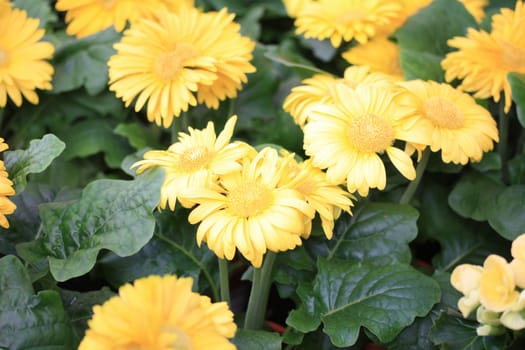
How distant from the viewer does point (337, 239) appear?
115 centimetres

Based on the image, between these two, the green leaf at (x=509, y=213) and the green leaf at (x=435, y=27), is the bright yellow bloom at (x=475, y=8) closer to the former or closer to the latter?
the green leaf at (x=435, y=27)

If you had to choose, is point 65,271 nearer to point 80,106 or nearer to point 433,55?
point 80,106

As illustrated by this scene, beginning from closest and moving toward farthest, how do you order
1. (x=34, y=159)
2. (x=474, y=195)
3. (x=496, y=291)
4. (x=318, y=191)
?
1. (x=496, y=291)
2. (x=318, y=191)
3. (x=34, y=159)
4. (x=474, y=195)

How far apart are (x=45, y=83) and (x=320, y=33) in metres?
0.55

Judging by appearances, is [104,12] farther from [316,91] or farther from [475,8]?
[475,8]

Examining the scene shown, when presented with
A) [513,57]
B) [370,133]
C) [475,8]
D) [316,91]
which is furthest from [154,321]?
[475,8]

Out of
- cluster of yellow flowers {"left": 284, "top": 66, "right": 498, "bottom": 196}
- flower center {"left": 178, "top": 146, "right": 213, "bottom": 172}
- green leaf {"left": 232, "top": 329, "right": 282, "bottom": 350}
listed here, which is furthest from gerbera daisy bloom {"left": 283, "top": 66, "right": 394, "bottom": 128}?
green leaf {"left": 232, "top": 329, "right": 282, "bottom": 350}

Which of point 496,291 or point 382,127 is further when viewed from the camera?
point 382,127

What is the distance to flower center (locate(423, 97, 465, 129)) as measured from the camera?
1.04m

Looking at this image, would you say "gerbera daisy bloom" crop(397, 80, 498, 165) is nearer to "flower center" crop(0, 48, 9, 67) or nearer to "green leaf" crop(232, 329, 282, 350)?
"green leaf" crop(232, 329, 282, 350)

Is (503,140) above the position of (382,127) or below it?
below

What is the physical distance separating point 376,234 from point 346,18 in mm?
481

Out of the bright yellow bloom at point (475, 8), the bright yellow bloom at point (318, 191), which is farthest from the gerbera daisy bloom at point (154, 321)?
the bright yellow bloom at point (475, 8)

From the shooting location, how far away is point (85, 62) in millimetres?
1428
